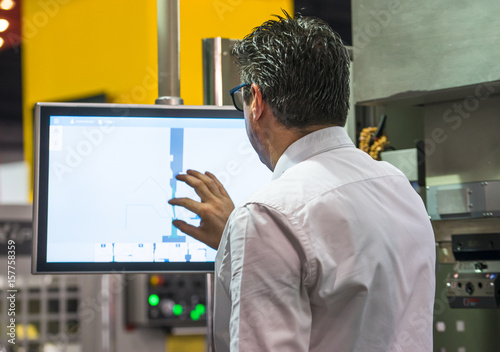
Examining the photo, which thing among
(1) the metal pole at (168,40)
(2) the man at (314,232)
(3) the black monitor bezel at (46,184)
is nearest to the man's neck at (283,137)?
(2) the man at (314,232)

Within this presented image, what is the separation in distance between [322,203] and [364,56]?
1221mm

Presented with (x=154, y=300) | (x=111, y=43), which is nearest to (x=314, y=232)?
(x=154, y=300)

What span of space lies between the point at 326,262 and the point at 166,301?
3.28 m

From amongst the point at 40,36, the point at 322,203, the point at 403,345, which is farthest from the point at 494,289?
the point at 40,36

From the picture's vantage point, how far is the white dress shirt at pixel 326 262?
41.8 inches

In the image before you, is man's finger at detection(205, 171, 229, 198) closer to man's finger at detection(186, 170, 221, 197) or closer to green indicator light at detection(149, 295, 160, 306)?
man's finger at detection(186, 170, 221, 197)

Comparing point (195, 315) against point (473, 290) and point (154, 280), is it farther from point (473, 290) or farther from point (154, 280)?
point (473, 290)

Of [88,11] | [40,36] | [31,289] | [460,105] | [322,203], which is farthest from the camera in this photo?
[40,36]

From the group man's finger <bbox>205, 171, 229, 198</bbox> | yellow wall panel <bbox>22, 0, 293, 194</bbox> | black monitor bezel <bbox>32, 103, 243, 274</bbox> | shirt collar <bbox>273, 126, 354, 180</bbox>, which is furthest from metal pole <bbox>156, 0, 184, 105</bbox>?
yellow wall panel <bbox>22, 0, 293, 194</bbox>

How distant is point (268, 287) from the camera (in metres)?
1.06

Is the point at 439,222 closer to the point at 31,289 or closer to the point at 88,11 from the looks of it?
the point at 31,289

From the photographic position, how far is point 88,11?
4.78 meters

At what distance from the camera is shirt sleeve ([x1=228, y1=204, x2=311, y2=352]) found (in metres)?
1.05

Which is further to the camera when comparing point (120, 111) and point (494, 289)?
point (494, 289)
